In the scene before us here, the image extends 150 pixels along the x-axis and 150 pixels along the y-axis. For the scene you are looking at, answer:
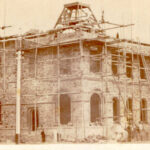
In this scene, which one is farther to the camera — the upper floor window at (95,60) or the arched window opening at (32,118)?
the arched window opening at (32,118)

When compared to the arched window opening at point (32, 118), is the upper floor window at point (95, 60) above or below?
above

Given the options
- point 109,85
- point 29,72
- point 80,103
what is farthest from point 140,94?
point 29,72

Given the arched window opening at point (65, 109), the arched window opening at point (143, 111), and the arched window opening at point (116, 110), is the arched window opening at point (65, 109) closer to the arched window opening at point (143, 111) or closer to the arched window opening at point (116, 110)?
the arched window opening at point (116, 110)

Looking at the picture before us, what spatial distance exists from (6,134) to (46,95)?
160 inches

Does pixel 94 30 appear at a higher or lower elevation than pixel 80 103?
higher

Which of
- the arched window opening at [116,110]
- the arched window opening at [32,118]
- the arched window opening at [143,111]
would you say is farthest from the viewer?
the arched window opening at [143,111]

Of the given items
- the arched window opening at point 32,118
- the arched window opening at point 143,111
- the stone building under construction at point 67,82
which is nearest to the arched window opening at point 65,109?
the stone building under construction at point 67,82

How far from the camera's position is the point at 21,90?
38.6 m

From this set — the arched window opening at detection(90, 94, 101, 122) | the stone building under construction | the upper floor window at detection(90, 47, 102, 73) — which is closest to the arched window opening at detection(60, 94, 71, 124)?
the stone building under construction

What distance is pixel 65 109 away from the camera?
36844mm

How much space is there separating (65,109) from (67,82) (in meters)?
1.80

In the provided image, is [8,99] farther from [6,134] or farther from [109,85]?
[109,85]

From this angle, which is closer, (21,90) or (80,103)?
(80,103)

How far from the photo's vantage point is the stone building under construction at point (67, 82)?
118 ft
